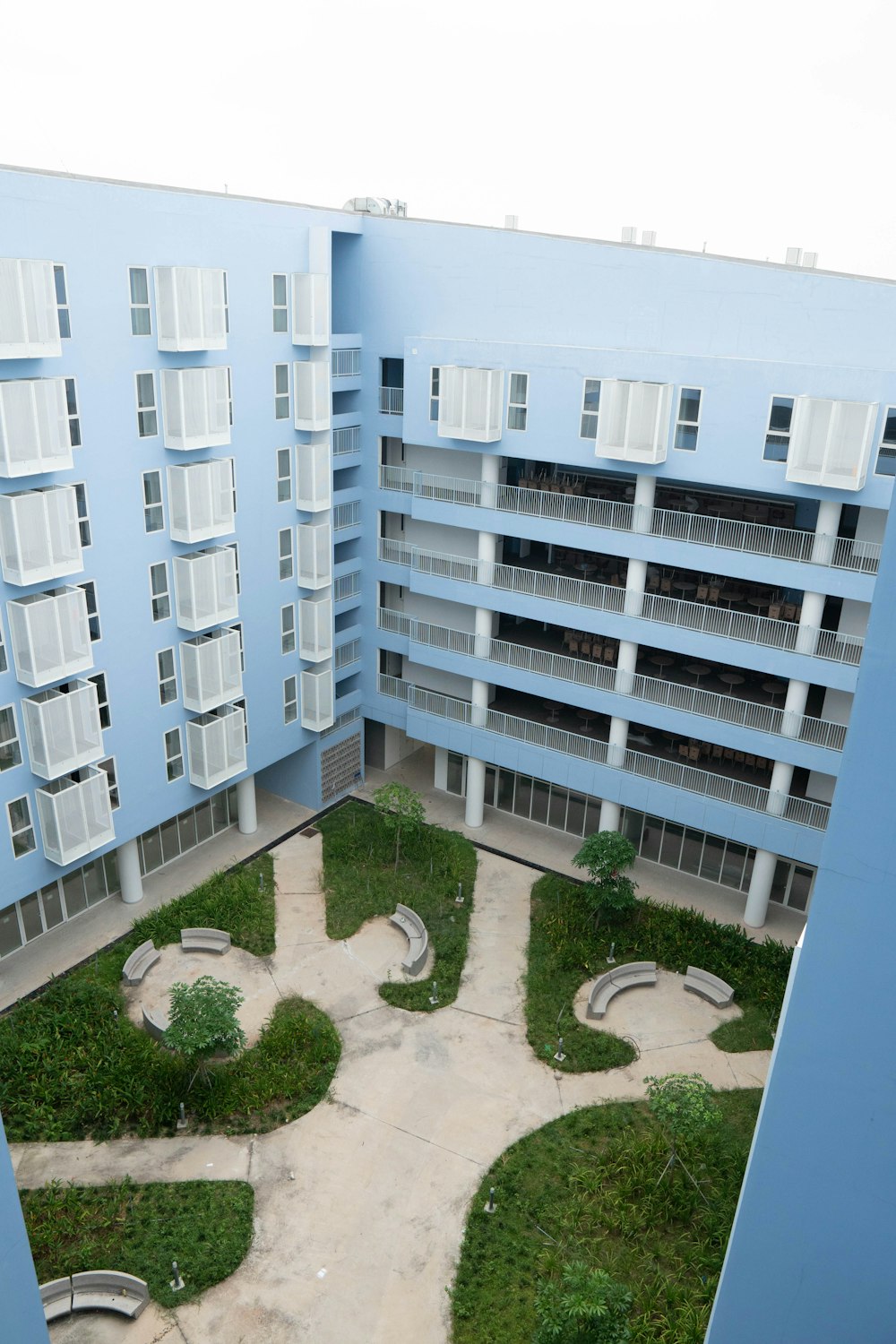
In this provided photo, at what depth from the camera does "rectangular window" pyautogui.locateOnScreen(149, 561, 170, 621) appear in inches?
926

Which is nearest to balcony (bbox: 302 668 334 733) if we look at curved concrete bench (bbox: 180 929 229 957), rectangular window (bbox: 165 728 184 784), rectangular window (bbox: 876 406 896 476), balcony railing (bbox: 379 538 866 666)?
balcony railing (bbox: 379 538 866 666)

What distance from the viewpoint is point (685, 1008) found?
23.1 meters

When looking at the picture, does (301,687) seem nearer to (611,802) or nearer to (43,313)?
(611,802)

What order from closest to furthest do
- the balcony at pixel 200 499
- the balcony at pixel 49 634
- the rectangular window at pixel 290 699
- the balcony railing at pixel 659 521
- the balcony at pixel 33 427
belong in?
the balcony at pixel 33 427 < the balcony at pixel 49 634 < the balcony railing at pixel 659 521 < the balcony at pixel 200 499 < the rectangular window at pixel 290 699

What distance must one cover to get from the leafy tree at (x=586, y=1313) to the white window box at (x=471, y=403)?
18304 mm

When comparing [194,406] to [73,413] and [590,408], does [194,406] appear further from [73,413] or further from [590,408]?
[590,408]

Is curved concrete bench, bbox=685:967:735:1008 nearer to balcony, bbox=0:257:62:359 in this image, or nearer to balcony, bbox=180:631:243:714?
balcony, bbox=180:631:243:714

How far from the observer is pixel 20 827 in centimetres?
2178

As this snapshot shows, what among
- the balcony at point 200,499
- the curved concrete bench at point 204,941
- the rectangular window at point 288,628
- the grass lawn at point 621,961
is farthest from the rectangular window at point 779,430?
the curved concrete bench at point 204,941

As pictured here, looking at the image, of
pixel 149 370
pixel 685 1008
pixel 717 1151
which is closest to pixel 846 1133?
pixel 717 1151

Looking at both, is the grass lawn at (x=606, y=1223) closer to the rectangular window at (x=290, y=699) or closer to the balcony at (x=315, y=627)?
the rectangular window at (x=290, y=699)

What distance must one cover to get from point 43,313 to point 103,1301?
17374 mm

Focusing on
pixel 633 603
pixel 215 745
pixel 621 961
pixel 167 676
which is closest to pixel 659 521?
pixel 633 603

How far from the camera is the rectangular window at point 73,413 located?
20.4m
